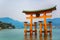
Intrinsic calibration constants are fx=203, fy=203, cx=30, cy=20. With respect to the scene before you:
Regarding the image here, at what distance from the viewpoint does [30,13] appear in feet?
55.0

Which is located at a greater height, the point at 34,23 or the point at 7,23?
the point at 7,23

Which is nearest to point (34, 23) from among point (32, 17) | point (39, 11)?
point (32, 17)

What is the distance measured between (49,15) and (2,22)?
40.8 feet

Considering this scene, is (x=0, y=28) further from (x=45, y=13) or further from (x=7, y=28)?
(x=45, y=13)

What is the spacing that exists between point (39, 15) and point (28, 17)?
0.97 metres

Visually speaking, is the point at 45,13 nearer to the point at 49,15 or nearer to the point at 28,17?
the point at 49,15

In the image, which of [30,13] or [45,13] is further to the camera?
[30,13]

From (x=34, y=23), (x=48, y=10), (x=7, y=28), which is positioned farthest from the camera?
(x=7, y=28)

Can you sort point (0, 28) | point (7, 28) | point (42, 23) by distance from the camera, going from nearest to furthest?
point (42, 23)
point (0, 28)
point (7, 28)

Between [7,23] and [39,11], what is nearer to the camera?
[39,11]

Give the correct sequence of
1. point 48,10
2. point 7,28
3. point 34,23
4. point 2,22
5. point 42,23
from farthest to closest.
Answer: point 7,28 → point 2,22 → point 34,23 → point 42,23 → point 48,10

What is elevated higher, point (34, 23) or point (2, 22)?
point (2, 22)

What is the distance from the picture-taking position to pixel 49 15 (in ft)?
51.0

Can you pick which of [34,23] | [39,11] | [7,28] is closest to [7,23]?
[7,28]
